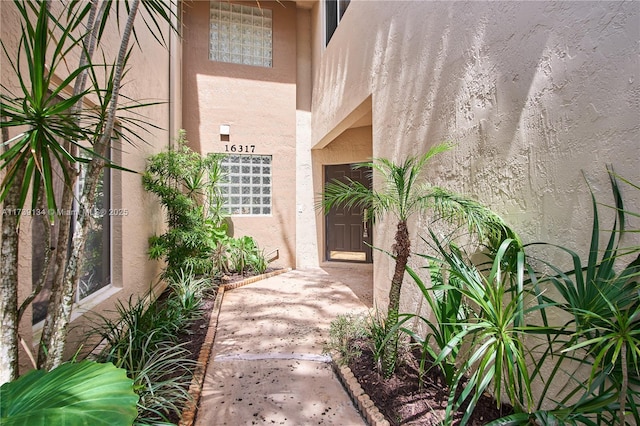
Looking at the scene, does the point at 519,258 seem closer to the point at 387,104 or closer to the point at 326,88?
the point at 387,104

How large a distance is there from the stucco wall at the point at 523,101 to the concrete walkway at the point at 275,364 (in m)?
1.17

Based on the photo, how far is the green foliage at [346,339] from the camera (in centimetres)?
275

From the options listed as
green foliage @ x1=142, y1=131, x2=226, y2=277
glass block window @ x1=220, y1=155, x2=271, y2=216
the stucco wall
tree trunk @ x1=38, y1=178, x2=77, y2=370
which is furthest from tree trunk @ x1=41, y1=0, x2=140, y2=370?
glass block window @ x1=220, y1=155, x2=271, y2=216

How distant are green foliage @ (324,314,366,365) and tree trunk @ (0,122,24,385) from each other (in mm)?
2088

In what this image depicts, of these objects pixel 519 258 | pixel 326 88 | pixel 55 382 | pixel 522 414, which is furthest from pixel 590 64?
pixel 326 88

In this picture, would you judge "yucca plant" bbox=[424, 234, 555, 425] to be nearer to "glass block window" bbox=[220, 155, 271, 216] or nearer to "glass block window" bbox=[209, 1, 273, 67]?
"glass block window" bbox=[220, 155, 271, 216]

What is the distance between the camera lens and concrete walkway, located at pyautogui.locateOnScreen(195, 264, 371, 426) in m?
2.20

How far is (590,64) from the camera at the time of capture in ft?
5.16

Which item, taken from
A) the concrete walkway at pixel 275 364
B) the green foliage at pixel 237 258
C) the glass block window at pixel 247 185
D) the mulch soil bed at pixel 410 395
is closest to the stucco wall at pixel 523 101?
the mulch soil bed at pixel 410 395

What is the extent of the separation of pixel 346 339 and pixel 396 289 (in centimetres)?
92

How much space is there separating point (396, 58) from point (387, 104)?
0.48m

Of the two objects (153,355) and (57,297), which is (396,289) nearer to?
(153,355)

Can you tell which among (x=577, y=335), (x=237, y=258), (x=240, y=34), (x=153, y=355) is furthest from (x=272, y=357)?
(x=240, y=34)

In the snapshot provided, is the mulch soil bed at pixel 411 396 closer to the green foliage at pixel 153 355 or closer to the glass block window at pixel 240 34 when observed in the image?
the green foliage at pixel 153 355
